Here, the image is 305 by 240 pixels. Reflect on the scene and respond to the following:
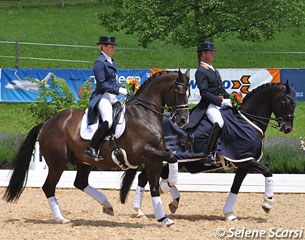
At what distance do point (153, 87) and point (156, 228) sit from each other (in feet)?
6.06

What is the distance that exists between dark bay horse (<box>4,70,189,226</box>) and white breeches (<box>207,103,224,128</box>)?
2.47ft

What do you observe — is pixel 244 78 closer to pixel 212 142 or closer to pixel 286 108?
pixel 286 108

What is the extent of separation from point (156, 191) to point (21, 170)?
6.72ft

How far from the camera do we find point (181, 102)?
9.89 m

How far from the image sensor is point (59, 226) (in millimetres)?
9812

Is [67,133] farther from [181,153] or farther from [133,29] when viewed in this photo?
[133,29]

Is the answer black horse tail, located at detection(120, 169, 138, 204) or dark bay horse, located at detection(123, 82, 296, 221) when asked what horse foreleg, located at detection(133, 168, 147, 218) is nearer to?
dark bay horse, located at detection(123, 82, 296, 221)

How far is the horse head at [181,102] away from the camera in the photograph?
32.3ft

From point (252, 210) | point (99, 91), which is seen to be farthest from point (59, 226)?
point (252, 210)

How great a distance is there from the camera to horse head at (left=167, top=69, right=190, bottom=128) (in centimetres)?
984

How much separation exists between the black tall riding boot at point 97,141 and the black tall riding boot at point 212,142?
1553 mm

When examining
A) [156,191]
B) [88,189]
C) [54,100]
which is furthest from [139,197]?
[54,100]

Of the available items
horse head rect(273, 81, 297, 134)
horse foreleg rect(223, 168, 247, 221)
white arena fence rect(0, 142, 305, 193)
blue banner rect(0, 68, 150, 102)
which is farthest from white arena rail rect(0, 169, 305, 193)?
blue banner rect(0, 68, 150, 102)

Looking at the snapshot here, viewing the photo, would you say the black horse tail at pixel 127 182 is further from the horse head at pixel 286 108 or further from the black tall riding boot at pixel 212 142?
Answer: the horse head at pixel 286 108
